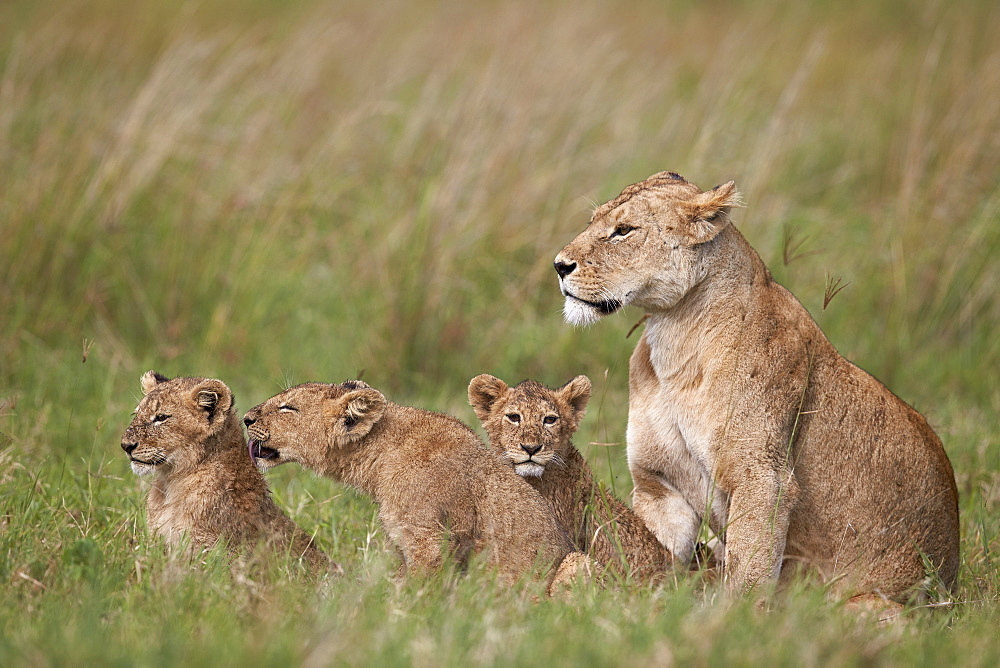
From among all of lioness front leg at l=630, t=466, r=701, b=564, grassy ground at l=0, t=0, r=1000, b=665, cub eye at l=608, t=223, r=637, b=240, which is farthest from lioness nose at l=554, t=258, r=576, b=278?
grassy ground at l=0, t=0, r=1000, b=665

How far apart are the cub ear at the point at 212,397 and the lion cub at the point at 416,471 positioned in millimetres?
193

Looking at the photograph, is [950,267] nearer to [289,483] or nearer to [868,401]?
[868,401]

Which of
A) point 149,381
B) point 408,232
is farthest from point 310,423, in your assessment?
point 408,232

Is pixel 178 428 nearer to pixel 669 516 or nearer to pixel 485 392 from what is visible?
pixel 485 392

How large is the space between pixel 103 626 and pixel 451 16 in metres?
12.2

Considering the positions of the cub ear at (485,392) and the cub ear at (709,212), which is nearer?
the cub ear at (709,212)

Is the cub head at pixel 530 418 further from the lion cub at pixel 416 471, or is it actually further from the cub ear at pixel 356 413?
the cub ear at pixel 356 413

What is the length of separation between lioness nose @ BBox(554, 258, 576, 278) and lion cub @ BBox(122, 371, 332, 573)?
5.22ft

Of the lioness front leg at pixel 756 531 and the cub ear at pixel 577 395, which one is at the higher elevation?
the cub ear at pixel 577 395

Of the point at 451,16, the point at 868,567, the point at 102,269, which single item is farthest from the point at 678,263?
the point at 451,16

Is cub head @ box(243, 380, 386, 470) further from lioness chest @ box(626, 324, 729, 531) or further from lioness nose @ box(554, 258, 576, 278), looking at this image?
lioness chest @ box(626, 324, 729, 531)

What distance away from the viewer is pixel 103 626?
4.12 metres

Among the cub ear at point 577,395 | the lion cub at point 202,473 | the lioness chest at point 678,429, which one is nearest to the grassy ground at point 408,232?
the lion cub at point 202,473

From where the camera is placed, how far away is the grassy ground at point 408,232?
627 centimetres
